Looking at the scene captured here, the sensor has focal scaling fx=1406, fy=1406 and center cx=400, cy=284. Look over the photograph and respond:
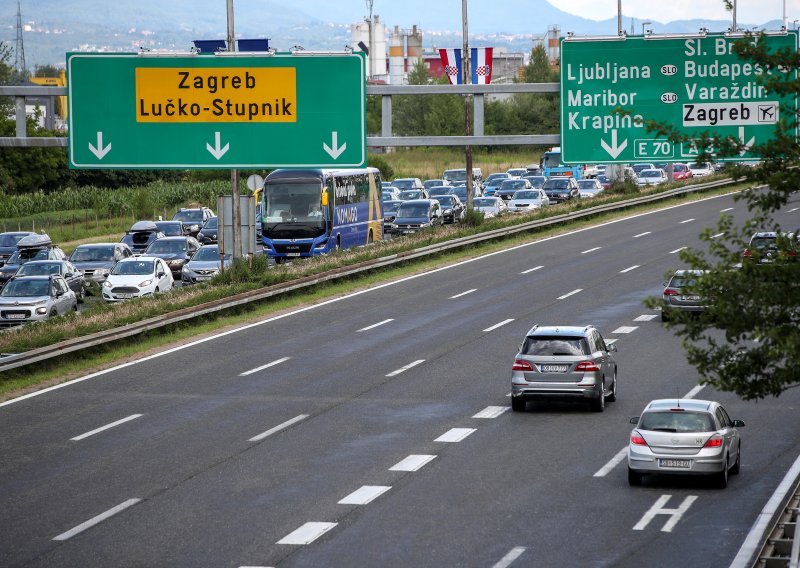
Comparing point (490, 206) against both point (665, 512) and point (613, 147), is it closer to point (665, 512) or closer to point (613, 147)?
point (613, 147)

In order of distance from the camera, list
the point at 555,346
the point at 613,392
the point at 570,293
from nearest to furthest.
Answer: the point at 555,346
the point at 613,392
the point at 570,293

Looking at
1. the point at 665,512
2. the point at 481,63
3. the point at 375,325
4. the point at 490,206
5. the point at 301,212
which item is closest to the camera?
the point at 665,512

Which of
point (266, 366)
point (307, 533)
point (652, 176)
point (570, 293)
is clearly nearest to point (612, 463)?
point (307, 533)

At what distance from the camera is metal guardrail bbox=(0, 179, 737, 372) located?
34.1 m

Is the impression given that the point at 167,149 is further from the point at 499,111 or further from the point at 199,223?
the point at 499,111

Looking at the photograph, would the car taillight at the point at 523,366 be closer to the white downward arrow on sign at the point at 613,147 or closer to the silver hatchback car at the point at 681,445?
the silver hatchback car at the point at 681,445

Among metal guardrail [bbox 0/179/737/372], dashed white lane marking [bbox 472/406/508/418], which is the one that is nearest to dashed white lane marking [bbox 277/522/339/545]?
dashed white lane marking [bbox 472/406/508/418]

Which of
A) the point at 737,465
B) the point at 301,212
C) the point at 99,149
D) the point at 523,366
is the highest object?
the point at 99,149

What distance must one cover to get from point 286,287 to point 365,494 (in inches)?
959

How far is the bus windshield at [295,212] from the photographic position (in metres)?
58.2

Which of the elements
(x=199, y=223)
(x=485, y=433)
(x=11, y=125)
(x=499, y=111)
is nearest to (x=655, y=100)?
(x=485, y=433)

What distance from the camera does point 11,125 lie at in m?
98.5

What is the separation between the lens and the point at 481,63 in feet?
156

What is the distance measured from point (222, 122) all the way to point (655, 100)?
430 inches
